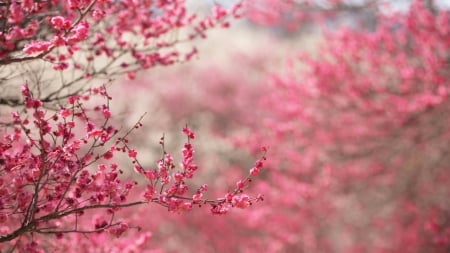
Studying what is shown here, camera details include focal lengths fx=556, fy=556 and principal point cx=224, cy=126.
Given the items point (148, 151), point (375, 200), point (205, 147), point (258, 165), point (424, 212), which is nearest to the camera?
point (258, 165)

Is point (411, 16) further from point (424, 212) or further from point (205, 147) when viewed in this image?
point (205, 147)

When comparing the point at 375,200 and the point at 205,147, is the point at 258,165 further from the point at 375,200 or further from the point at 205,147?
the point at 205,147

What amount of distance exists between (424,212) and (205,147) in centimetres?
805

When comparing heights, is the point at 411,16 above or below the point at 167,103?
below

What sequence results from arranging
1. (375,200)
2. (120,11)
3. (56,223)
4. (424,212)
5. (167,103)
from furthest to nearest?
(167,103), (375,200), (424,212), (120,11), (56,223)

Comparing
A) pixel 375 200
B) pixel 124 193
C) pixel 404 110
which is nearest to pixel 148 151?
pixel 375 200

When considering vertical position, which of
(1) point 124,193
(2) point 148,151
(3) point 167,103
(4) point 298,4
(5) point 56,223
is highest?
(3) point 167,103

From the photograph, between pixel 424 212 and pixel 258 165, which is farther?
pixel 424 212

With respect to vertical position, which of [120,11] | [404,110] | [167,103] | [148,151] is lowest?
[120,11]

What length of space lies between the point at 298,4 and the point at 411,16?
5.91 ft

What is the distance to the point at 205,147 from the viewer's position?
18.3 meters

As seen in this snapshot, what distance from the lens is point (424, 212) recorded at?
12.1 m

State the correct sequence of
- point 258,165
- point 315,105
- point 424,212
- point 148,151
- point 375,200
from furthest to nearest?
point 148,151 → point 375,200 → point 424,212 → point 315,105 → point 258,165

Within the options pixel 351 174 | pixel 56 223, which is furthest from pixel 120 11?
pixel 351 174
